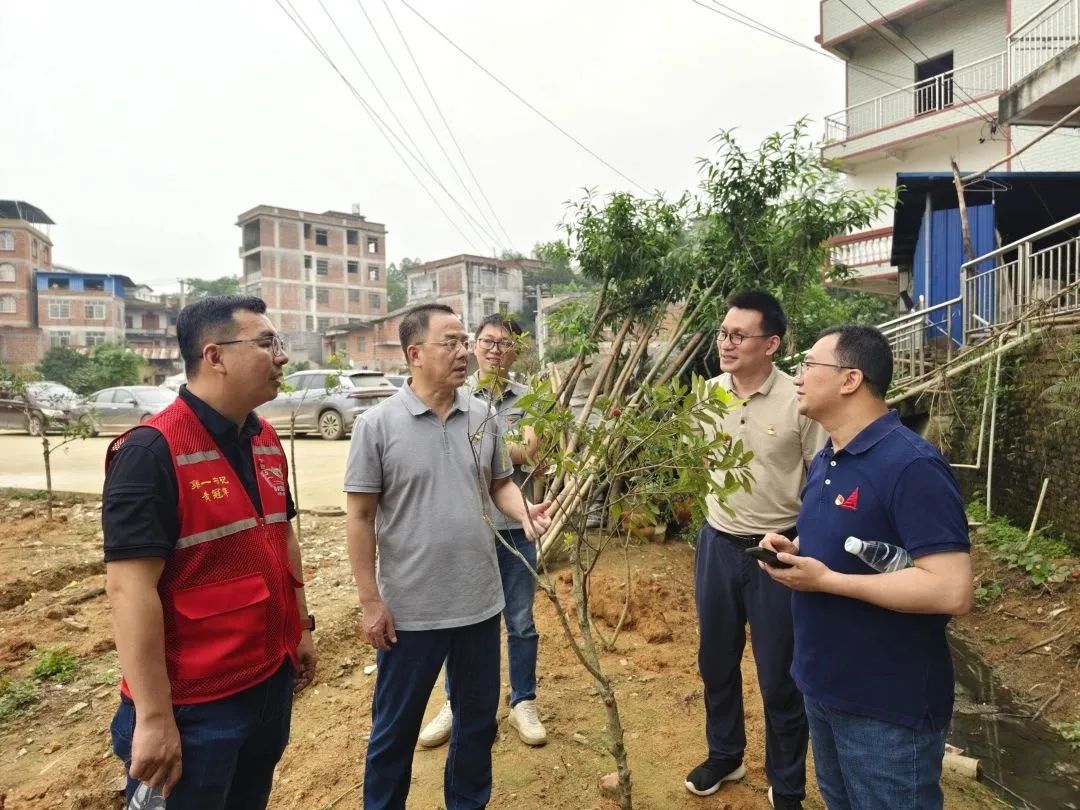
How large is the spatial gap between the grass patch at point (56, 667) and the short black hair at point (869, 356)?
4.40 meters

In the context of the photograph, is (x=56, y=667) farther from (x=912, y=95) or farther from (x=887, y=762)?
(x=912, y=95)

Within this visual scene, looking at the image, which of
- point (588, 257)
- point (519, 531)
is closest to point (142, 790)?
point (519, 531)

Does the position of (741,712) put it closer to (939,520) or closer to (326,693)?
(939,520)

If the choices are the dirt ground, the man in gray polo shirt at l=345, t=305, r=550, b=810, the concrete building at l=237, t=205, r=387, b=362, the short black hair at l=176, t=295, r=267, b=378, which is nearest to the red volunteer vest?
the short black hair at l=176, t=295, r=267, b=378

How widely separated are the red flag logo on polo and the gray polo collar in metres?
1.29

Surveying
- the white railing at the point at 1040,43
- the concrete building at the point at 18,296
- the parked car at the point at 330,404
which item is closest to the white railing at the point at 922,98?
the white railing at the point at 1040,43

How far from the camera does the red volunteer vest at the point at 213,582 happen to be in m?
1.58

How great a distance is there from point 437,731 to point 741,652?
1.45 meters

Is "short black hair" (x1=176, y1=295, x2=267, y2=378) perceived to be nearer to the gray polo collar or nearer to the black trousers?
the gray polo collar

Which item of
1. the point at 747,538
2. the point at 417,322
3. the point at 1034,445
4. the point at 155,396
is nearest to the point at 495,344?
the point at 417,322

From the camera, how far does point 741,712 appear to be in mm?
2656

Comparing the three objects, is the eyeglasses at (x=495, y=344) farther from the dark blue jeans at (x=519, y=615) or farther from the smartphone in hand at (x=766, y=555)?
the smartphone in hand at (x=766, y=555)

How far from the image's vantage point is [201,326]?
175 centimetres

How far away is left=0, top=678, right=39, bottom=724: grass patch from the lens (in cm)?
346
